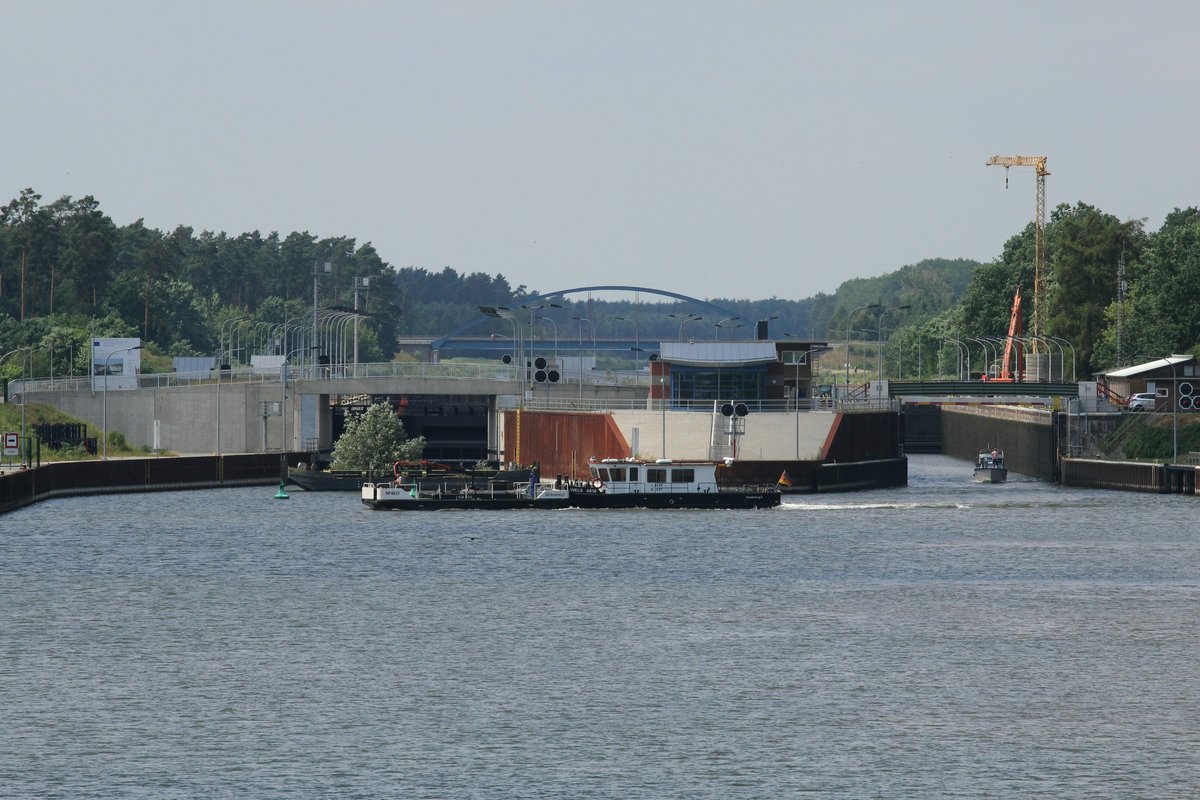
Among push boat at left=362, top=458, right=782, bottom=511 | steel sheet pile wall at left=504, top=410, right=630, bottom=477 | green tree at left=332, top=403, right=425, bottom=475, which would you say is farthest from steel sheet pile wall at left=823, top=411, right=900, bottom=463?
green tree at left=332, top=403, right=425, bottom=475

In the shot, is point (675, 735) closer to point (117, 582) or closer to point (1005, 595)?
point (1005, 595)

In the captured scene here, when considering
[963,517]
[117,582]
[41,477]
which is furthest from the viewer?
[41,477]

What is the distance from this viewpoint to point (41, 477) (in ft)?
441

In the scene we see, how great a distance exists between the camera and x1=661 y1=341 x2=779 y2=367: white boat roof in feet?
500

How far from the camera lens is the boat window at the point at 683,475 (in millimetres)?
124250

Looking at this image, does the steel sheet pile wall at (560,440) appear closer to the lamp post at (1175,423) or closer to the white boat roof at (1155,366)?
the lamp post at (1175,423)

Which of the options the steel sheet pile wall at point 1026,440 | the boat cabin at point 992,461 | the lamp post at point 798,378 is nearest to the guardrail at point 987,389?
the steel sheet pile wall at point 1026,440

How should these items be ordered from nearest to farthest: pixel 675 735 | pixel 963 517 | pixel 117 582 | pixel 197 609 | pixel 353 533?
1. pixel 675 735
2. pixel 197 609
3. pixel 117 582
4. pixel 353 533
5. pixel 963 517

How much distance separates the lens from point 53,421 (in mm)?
154000

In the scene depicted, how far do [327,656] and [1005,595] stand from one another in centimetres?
3257

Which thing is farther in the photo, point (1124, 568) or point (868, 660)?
point (1124, 568)

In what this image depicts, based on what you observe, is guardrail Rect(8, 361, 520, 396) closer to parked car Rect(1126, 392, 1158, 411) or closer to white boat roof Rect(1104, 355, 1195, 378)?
white boat roof Rect(1104, 355, 1195, 378)

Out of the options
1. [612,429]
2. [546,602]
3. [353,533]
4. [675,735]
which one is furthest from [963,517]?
[675,735]

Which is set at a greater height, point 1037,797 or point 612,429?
point 612,429
